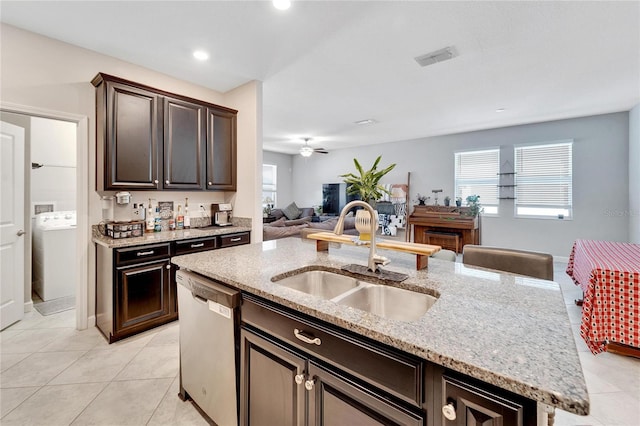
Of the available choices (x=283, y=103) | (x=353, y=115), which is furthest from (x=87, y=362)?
(x=353, y=115)

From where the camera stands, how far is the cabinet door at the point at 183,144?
3.02m

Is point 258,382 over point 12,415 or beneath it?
over

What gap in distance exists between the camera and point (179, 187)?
314 cm

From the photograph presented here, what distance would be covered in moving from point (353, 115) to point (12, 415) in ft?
16.8

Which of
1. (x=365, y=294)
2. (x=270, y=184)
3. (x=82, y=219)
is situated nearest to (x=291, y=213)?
(x=270, y=184)

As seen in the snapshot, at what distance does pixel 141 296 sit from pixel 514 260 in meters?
3.12

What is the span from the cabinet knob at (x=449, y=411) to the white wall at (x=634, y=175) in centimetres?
577

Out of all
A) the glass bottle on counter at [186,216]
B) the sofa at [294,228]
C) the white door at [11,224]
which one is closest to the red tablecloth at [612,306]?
the sofa at [294,228]

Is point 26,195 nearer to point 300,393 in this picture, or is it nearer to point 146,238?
point 146,238

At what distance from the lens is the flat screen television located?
823 cm

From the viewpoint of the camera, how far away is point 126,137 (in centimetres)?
270

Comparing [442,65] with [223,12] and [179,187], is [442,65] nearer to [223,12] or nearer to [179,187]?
[223,12]

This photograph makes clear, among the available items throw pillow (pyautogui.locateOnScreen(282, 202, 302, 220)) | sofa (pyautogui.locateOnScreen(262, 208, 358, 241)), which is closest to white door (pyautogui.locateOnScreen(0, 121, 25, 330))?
sofa (pyautogui.locateOnScreen(262, 208, 358, 241))

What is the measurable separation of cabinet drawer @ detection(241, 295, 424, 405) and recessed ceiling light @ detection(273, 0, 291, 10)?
2124mm
